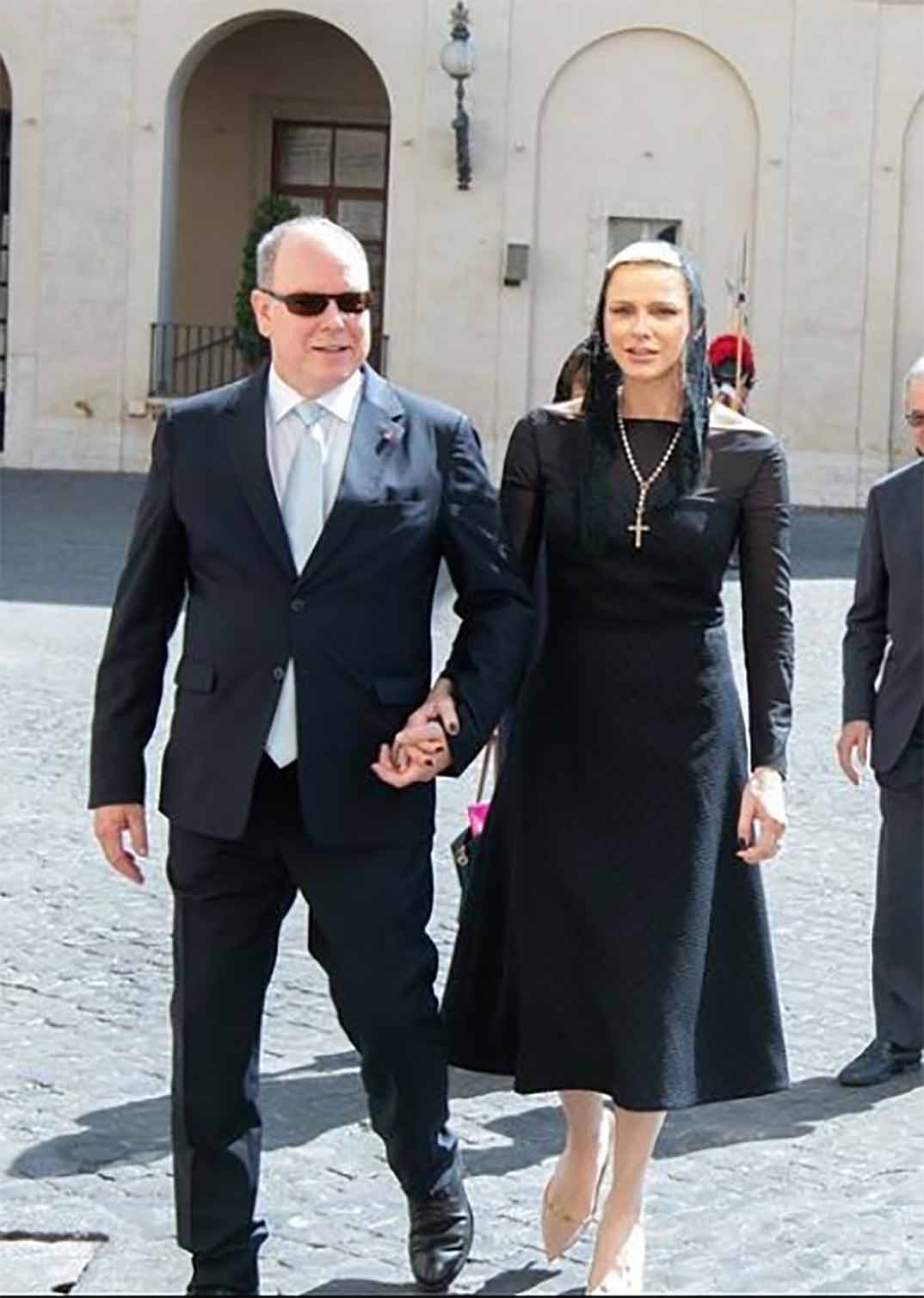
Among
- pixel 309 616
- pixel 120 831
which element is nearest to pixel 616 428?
pixel 309 616

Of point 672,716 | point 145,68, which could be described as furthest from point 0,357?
point 672,716

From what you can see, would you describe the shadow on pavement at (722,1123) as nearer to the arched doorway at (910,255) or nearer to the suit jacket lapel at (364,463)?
the suit jacket lapel at (364,463)

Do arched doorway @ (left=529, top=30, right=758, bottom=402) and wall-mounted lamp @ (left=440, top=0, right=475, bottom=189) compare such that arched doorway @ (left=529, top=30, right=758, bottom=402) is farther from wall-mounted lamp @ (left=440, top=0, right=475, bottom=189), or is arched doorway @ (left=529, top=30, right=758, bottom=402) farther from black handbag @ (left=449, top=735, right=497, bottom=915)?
black handbag @ (left=449, top=735, right=497, bottom=915)

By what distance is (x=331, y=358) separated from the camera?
4.98 meters

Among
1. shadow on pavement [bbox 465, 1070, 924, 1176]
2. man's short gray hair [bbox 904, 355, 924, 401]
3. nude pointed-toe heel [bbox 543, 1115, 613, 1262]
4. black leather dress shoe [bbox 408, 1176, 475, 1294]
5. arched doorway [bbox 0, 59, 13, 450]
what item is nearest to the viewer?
black leather dress shoe [bbox 408, 1176, 475, 1294]

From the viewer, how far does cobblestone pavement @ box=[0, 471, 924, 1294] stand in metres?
5.52

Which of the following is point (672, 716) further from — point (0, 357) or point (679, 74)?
point (0, 357)

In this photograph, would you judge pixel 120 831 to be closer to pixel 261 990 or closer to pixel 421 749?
pixel 261 990

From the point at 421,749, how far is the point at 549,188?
2391 cm

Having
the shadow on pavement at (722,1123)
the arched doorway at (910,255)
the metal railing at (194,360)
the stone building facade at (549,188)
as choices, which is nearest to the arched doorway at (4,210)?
the stone building facade at (549,188)

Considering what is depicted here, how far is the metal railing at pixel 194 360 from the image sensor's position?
2911 cm

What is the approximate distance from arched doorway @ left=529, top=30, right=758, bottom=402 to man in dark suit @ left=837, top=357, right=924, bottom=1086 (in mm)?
20842

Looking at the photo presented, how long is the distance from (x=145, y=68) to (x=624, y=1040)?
24595 mm

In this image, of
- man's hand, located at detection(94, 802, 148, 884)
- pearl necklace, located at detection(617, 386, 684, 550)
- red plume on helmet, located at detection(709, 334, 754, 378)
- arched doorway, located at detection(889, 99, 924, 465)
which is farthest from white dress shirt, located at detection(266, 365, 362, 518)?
arched doorway, located at detection(889, 99, 924, 465)
